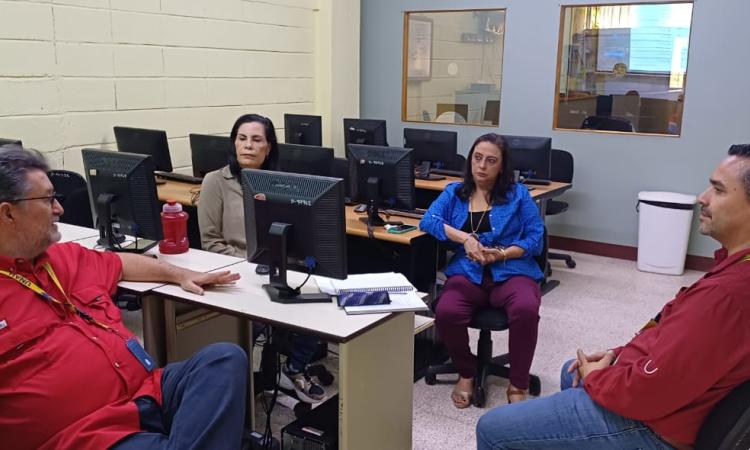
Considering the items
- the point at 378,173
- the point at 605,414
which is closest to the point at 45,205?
the point at 605,414

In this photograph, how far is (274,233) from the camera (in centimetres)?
216

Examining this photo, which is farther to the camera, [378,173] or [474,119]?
[474,119]

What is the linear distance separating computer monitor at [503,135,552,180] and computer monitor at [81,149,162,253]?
275cm

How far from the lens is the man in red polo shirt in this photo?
1.63 meters

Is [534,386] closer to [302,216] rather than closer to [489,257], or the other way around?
[489,257]

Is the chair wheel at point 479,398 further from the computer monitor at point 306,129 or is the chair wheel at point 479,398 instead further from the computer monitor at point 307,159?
the computer monitor at point 306,129

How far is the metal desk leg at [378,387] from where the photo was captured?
2.00m

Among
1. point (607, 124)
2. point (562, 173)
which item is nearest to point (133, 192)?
point (562, 173)

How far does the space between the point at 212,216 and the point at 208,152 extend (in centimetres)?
127

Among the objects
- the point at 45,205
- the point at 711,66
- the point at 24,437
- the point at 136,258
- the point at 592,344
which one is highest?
the point at 711,66

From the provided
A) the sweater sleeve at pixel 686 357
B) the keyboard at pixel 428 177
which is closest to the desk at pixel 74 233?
the sweater sleeve at pixel 686 357

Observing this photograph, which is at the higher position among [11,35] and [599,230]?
[11,35]

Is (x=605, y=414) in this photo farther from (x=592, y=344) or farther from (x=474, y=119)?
(x=474, y=119)

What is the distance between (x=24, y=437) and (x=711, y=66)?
5099mm
